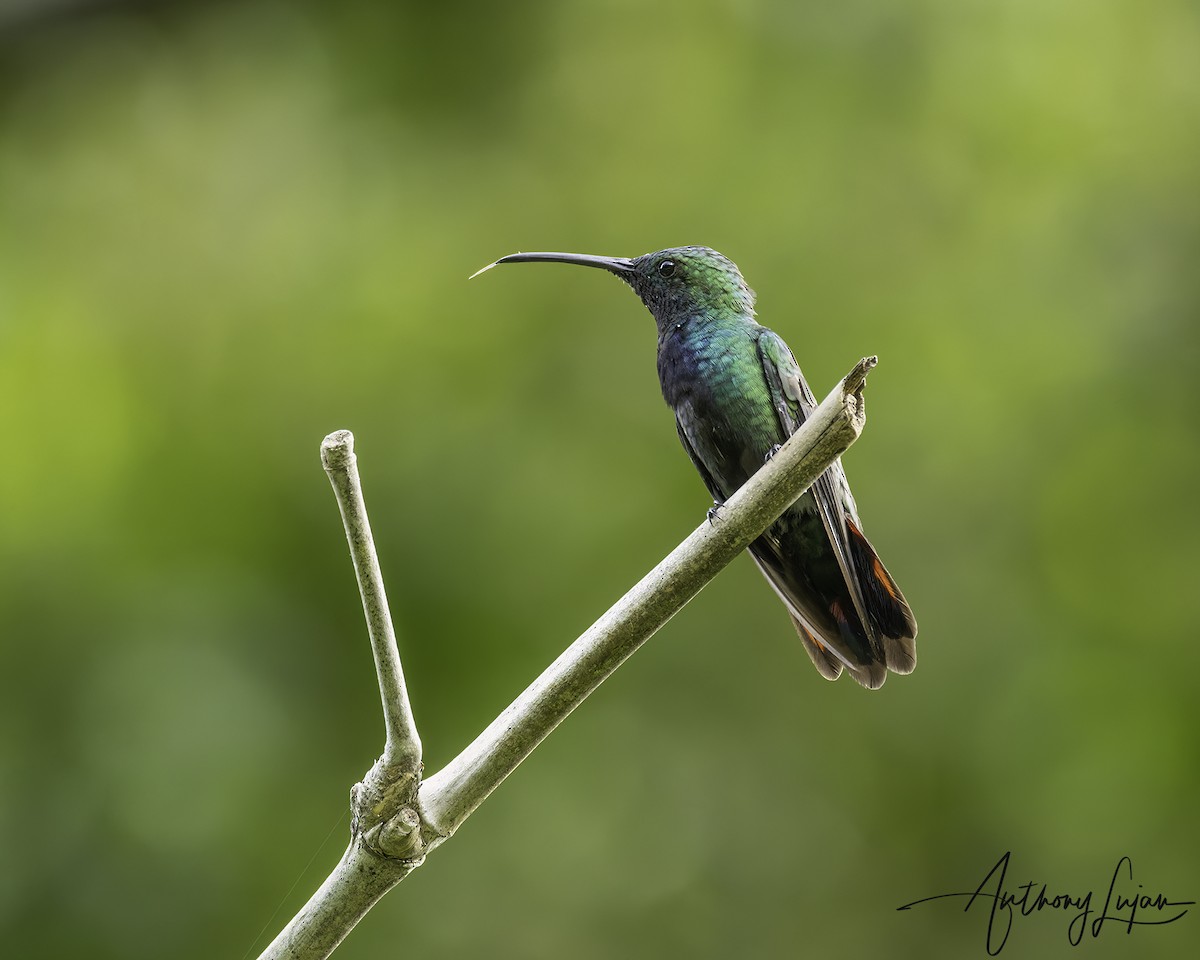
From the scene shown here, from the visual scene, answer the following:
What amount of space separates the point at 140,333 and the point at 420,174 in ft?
7.31

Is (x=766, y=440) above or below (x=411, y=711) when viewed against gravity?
below

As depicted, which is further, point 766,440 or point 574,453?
point 574,453

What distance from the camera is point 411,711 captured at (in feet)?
7.54

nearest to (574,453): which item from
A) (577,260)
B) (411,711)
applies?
(577,260)

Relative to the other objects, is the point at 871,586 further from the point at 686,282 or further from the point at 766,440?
the point at 686,282

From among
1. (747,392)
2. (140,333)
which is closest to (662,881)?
(747,392)

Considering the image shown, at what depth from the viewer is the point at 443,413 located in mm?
7594

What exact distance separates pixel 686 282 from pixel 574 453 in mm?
3067

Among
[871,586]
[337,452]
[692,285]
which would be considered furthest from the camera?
[692,285]

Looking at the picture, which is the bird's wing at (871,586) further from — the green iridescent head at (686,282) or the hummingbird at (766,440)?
the green iridescent head at (686,282)
